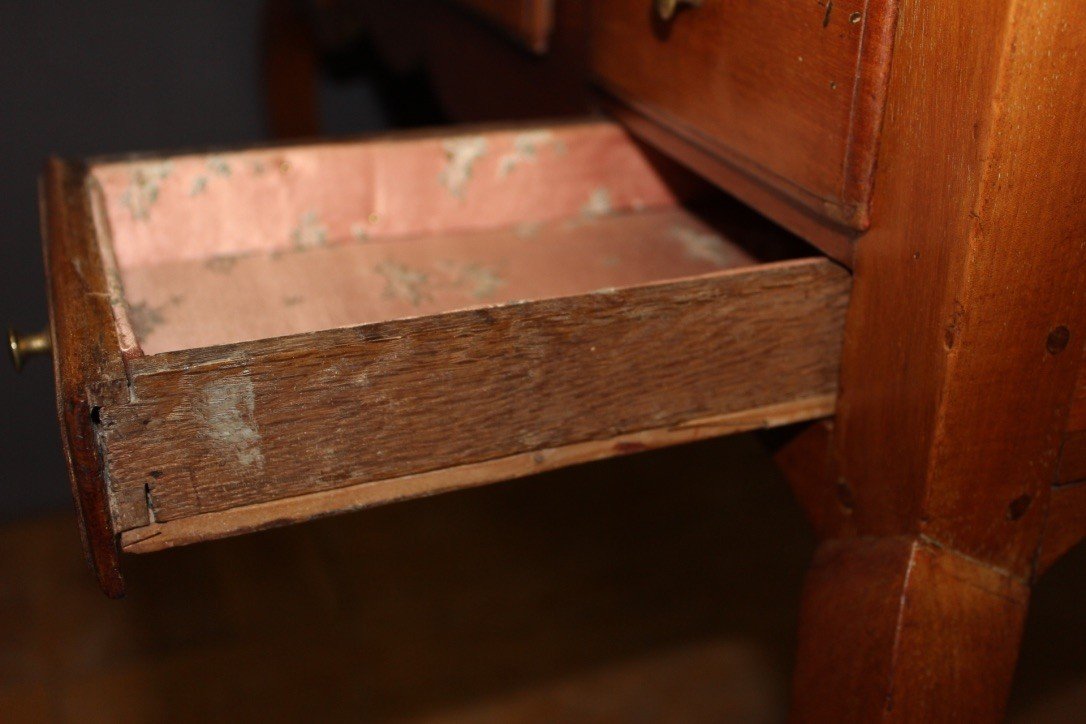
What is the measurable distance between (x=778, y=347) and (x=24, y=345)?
0.36 meters

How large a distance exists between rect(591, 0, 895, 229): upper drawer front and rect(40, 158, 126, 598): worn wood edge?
324 millimetres

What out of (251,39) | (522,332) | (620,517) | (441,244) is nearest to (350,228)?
(441,244)

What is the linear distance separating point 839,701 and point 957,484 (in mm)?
128

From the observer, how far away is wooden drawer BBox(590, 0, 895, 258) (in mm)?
449

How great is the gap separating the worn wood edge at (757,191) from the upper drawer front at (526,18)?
0.14 meters

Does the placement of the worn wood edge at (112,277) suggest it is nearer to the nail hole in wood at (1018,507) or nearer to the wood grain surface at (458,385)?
the wood grain surface at (458,385)

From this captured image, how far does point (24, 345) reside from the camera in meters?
0.48

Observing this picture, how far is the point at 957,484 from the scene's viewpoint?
456 millimetres

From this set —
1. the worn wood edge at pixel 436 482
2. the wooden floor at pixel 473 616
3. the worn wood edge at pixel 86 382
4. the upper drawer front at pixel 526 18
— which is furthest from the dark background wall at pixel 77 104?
the worn wood edge at pixel 436 482

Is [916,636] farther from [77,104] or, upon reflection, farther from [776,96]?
[77,104]

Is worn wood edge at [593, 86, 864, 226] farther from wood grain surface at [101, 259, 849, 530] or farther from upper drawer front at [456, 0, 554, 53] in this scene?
upper drawer front at [456, 0, 554, 53]

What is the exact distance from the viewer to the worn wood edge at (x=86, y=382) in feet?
1.22

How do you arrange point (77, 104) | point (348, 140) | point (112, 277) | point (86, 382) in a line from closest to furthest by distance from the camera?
point (86, 382), point (112, 277), point (348, 140), point (77, 104)

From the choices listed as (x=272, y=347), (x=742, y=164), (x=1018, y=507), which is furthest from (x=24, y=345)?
(x=1018, y=507)
